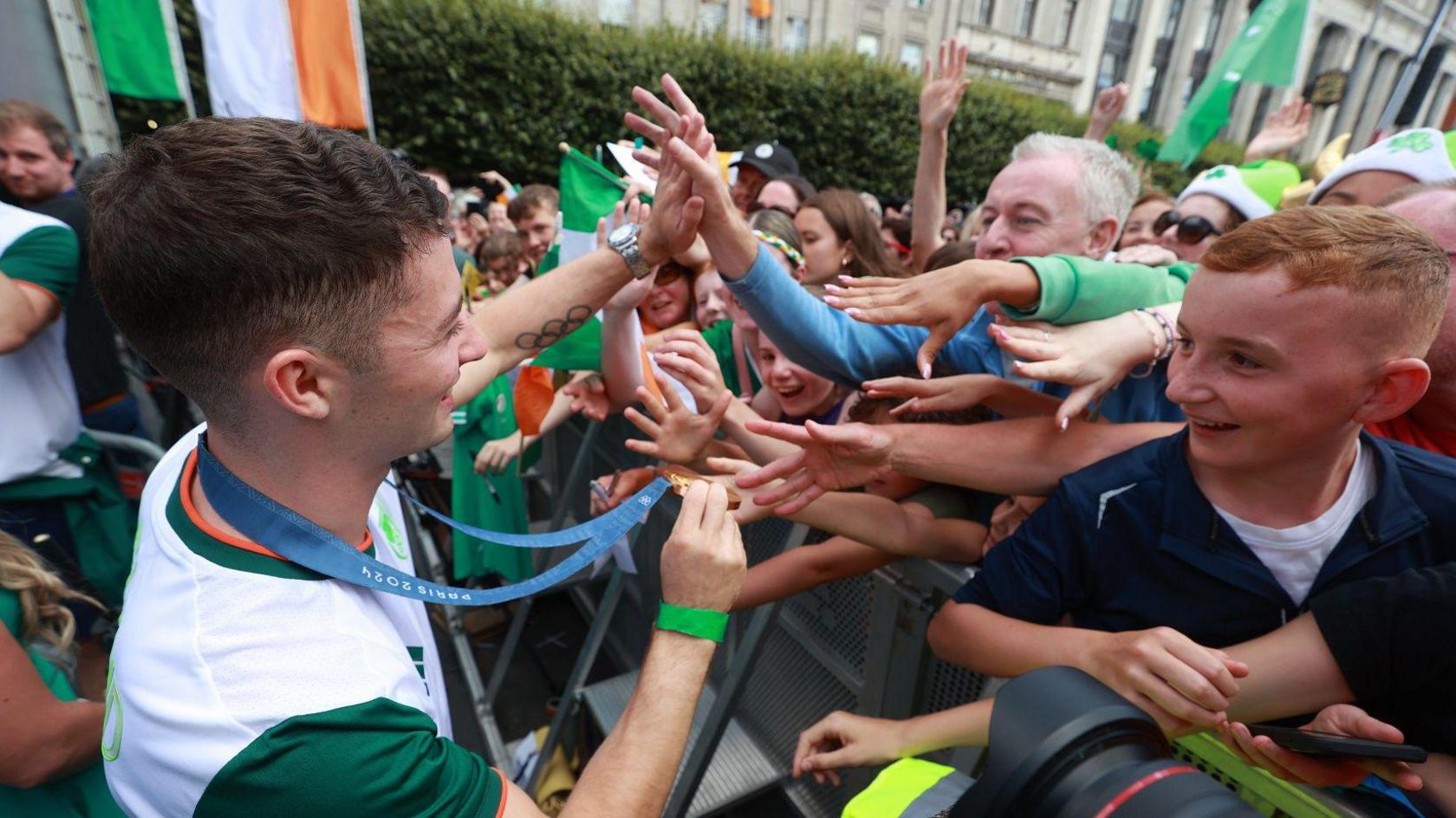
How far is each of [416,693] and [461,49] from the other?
12.6 metres

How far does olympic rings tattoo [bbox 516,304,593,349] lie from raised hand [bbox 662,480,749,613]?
103cm

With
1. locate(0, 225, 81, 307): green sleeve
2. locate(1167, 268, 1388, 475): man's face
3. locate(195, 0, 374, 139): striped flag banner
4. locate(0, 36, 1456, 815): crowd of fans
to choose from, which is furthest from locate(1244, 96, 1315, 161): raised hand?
locate(195, 0, 374, 139): striped flag banner

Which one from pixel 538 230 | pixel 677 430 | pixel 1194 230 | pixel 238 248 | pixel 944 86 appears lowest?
pixel 538 230

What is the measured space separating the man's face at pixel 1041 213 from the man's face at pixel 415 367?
1608 mm

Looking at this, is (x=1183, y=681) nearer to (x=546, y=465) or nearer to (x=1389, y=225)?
(x=1389, y=225)

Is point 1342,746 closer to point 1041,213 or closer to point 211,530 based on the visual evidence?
point 1041,213

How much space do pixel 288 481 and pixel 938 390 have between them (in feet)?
4.48

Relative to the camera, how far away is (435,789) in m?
1.00

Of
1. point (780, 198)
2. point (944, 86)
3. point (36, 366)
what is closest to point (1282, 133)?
point (944, 86)

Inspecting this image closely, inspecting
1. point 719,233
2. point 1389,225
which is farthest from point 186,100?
point 1389,225

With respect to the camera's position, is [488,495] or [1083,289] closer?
[1083,289]

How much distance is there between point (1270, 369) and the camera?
4.01 ft

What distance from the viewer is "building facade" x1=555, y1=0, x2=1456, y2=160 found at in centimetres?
2711

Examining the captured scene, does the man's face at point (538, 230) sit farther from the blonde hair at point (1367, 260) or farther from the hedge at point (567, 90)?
the hedge at point (567, 90)
